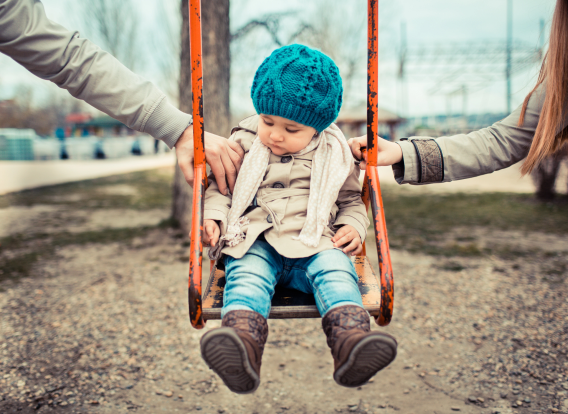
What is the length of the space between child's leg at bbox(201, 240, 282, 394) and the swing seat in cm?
4

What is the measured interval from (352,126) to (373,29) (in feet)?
82.2

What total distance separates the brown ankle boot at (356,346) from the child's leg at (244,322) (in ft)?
0.73

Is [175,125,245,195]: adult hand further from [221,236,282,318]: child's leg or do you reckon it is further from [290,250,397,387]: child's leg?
[290,250,397,387]: child's leg

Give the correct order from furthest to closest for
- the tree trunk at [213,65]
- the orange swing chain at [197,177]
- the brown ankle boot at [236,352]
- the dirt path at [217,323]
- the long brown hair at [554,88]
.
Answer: the tree trunk at [213,65], the dirt path at [217,323], the long brown hair at [554,88], the orange swing chain at [197,177], the brown ankle boot at [236,352]

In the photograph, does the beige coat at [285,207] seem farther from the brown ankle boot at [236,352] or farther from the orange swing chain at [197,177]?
the brown ankle boot at [236,352]

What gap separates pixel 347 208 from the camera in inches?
72.7

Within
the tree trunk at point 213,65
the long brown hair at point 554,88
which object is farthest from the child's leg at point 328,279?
the tree trunk at point 213,65

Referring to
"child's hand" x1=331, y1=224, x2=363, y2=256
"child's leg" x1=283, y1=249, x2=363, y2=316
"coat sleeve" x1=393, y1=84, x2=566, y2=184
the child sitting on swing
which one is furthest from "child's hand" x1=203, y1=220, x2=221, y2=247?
"coat sleeve" x1=393, y1=84, x2=566, y2=184

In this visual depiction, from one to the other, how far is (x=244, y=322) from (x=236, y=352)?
0.13m

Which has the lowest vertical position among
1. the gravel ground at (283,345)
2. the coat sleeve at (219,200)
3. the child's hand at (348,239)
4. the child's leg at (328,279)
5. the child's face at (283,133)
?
the gravel ground at (283,345)

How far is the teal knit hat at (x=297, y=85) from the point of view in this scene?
1.57 metres

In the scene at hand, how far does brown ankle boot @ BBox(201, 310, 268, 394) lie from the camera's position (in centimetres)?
130

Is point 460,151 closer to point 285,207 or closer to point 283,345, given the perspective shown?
point 285,207

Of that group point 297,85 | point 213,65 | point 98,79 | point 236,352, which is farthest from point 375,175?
point 213,65
